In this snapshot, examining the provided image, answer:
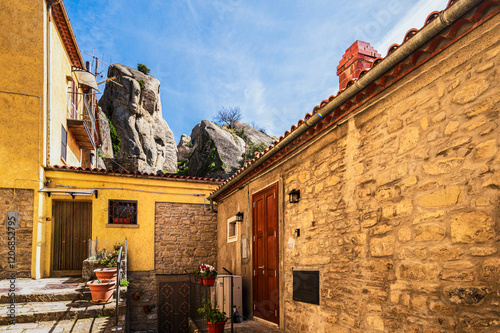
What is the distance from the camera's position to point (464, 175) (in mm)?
3100

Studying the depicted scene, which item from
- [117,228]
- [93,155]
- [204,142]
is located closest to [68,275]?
[117,228]

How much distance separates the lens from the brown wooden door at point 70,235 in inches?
456

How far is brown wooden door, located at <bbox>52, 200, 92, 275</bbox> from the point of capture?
11.6 meters

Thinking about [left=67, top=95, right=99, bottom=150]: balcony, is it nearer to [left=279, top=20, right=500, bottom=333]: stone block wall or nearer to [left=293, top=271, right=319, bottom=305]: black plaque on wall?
[left=293, top=271, right=319, bottom=305]: black plaque on wall

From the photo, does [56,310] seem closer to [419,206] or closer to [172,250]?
[172,250]

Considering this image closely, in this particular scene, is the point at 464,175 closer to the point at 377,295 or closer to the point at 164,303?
the point at 377,295

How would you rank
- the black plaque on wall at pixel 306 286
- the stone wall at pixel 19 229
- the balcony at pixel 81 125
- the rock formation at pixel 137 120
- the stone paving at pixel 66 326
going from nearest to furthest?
1. the black plaque on wall at pixel 306 286
2. the stone paving at pixel 66 326
3. the stone wall at pixel 19 229
4. the balcony at pixel 81 125
5. the rock formation at pixel 137 120

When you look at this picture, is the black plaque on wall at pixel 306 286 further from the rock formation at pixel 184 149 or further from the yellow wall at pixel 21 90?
the rock formation at pixel 184 149

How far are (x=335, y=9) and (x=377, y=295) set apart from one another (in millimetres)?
4562

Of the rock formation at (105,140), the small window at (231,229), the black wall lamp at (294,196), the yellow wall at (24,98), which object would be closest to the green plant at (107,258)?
the yellow wall at (24,98)

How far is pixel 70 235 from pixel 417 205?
11395mm

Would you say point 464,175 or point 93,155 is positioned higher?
point 93,155

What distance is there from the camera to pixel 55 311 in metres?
7.31

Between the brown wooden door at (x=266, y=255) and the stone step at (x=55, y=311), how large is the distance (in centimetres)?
305
